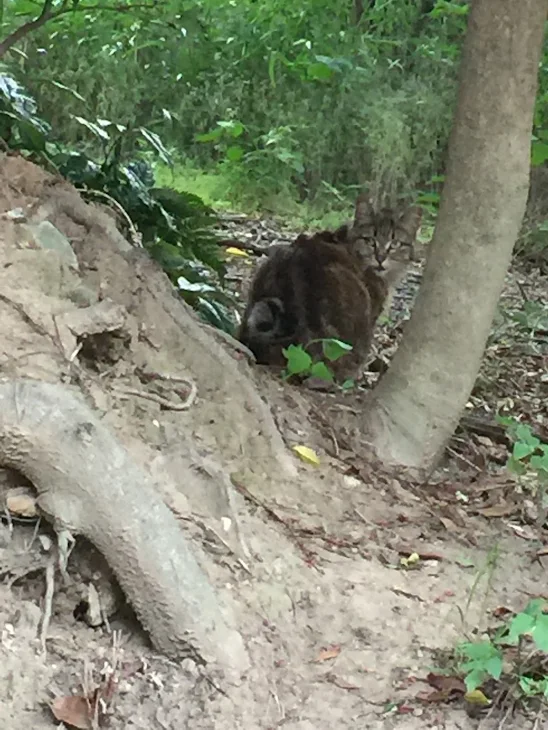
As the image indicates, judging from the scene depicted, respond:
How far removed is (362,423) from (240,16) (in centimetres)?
416

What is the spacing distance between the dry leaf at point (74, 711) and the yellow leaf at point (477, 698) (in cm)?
83

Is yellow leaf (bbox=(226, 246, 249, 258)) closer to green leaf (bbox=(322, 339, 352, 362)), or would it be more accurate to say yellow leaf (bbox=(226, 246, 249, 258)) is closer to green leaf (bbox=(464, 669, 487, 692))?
green leaf (bbox=(322, 339, 352, 362))

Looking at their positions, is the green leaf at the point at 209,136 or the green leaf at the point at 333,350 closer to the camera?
the green leaf at the point at 333,350

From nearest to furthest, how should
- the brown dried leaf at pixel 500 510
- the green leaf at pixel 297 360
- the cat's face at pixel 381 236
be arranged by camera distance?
the brown dried leaf at pixel 500 510
the green leaf at pixel 297 360
the cat's face at pixel 381 236

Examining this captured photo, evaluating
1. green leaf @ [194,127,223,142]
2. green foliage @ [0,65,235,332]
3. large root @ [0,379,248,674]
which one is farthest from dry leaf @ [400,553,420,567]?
green leaf @ [194,127,223,142]

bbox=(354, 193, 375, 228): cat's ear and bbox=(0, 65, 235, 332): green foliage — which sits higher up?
bbox=(0, 65, 235, 332): green foliage

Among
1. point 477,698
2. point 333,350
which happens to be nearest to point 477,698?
point 477,698

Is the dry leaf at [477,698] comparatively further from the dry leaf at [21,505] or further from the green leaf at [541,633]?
the dry leaf at [21,505]

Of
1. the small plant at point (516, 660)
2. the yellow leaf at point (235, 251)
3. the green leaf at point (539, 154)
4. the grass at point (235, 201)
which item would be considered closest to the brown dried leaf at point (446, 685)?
the small plant at point (516, 660)

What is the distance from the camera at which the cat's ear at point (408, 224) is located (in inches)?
227

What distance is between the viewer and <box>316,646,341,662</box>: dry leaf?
228 cm

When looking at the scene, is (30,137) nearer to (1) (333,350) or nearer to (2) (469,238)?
(1) (333,350)

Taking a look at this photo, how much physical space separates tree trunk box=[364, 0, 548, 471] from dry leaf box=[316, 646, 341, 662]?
114 cm

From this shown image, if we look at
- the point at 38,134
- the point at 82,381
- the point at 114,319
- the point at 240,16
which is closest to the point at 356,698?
the point at 82,381
